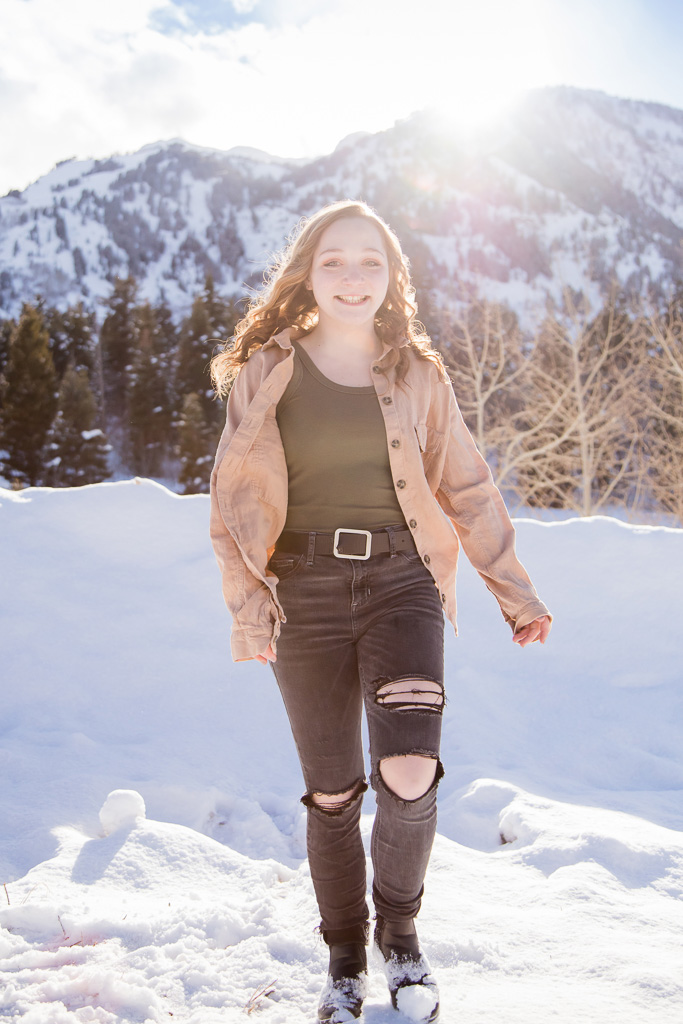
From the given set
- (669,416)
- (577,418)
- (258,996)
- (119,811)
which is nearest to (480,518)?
(258,996)

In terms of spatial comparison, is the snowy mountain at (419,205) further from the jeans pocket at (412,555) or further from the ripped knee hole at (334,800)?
the ripped knee hole at (334,800)

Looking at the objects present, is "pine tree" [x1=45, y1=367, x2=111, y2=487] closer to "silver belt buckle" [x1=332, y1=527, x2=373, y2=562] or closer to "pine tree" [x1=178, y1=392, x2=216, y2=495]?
"pine tree" [x1=178, y1=392, x2=216, y2=495]

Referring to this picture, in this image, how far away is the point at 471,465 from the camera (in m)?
2.11

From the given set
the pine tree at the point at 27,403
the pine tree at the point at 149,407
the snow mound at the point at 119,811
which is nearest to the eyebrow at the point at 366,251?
the snow mound at the point at 119,811

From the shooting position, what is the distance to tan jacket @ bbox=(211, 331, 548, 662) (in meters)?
1.84

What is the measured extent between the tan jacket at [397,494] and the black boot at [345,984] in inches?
32.6

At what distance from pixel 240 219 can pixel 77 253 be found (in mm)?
31115

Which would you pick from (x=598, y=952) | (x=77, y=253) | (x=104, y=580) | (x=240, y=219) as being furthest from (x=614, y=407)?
(x=240, y=219)

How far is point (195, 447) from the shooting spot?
3266 cm

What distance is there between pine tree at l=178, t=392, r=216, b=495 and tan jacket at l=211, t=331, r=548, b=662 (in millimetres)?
30802

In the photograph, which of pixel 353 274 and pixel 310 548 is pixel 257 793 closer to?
pixel 310 548

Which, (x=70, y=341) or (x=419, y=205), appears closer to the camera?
(x=70, y=341)

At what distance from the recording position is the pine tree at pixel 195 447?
107ft

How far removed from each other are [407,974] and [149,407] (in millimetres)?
39192
